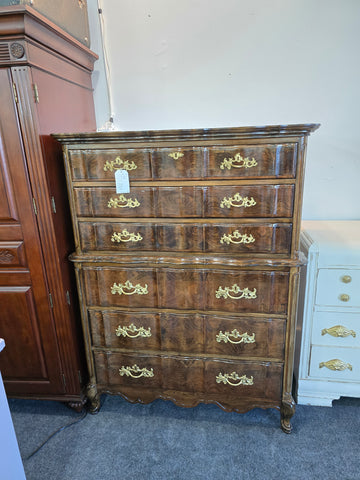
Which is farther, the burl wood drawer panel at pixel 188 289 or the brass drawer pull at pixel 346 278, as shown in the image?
the brass drawer pull at pixel 346 278

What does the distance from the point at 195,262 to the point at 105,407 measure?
3.47 feet

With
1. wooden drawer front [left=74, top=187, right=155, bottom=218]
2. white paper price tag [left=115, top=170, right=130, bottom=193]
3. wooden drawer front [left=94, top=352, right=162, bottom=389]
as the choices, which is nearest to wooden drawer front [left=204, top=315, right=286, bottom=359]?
wooden drawer front [left=94, top=352, right=162, bottom=389]

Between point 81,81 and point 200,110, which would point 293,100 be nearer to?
point 200,110

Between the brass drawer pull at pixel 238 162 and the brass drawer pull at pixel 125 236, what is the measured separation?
19.4 inches

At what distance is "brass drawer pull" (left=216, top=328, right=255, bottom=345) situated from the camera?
1447 millimetres

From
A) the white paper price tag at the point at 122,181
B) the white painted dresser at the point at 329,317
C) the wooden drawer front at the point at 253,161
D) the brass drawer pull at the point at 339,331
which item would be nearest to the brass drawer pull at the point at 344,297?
the white painted dresser at the point at 329,317

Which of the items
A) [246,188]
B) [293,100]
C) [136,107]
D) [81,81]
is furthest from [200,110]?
[246,188]

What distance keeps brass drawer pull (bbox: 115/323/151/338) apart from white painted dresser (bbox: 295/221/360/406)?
0.84 m

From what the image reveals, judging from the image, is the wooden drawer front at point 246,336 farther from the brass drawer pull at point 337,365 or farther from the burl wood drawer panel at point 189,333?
the brass drawer pull at point 337,365

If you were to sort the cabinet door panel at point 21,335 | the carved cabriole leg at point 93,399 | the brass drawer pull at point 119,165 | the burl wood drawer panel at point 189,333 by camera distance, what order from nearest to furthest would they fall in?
1. the brass drawer pull at point 119,165
2. the burl wood drawer panel at point 189,333
3. the cabinet door panel at point 21,335
4. the carved cabriole leg at point 93,399

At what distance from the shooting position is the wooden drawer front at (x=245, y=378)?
58.1 inches

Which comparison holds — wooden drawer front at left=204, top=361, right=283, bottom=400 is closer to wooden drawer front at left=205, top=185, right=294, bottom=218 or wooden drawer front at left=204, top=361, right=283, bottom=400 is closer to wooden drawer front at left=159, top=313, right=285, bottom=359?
wooden drawer front at left=159, top=313, right=285, bottom=359

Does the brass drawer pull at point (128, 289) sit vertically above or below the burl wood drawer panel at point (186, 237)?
below

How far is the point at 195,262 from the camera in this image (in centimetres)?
138
